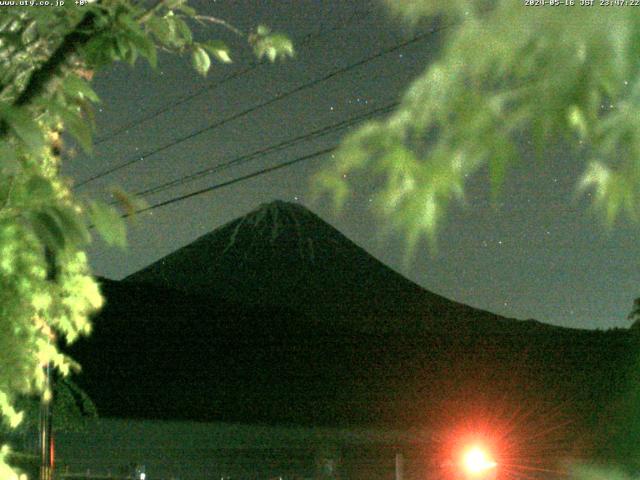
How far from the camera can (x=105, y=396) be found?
→ 129 feet

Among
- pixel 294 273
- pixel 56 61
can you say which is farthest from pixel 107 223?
pixel 294 273

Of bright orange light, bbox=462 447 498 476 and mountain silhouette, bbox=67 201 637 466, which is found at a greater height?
mountain silhouette, bbox=67 201 637 466

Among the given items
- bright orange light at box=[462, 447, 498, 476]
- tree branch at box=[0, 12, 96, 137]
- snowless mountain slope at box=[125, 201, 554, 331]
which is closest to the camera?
tree branch at box=[0, 12, 96, 137]

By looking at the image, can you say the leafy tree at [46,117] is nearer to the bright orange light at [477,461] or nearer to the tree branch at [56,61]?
the tree branch at [56,61]

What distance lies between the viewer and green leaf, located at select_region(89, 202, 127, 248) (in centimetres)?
229

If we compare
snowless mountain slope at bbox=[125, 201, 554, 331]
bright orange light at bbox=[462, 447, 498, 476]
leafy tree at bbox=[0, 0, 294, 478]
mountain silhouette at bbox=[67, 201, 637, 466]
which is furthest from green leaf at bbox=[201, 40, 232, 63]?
snowless mountain slope at bbox=[125, 201, 554, 331]

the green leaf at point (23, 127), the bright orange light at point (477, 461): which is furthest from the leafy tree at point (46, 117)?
the bright orange light at point (477, 461)

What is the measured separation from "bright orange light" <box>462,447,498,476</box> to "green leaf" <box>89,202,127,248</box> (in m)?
7.01

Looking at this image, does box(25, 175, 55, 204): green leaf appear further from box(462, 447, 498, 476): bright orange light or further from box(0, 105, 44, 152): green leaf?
box(462, 447, 498, 476): bright orange light

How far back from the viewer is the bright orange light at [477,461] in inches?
343

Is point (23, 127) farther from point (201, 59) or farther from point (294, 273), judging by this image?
point (294, 273)

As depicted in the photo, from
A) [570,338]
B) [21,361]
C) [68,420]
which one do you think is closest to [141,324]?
[570,338]

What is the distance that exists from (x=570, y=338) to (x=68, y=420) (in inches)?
1028

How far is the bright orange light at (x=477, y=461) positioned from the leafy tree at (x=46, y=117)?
4.59 metres
